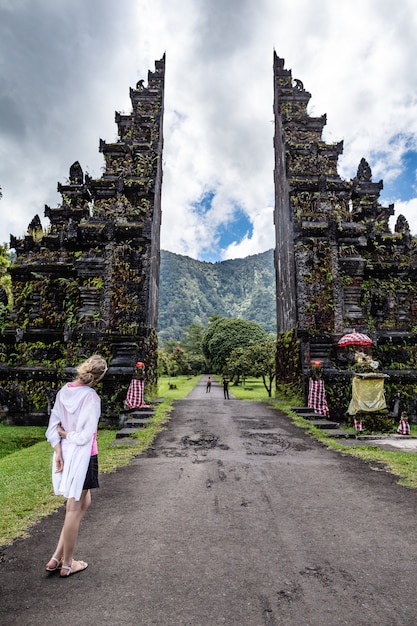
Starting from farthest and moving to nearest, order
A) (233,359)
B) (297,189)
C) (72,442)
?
(233,359) < (297,189) < (72,442)

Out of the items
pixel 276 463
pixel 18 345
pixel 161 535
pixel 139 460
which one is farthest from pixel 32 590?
pixel 18 345

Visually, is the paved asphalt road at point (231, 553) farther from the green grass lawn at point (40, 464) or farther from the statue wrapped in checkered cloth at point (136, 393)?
the statue wrapped in checkered cloth at point (136, 393)

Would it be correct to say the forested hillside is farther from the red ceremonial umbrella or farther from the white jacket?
the white jacket

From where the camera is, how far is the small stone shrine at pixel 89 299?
48.8 feet

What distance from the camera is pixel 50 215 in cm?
2248

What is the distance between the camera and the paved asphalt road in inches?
116

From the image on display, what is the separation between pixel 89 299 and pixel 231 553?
45.2ft

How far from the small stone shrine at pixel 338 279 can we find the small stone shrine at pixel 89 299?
6.97 m

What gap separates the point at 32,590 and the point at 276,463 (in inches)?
215

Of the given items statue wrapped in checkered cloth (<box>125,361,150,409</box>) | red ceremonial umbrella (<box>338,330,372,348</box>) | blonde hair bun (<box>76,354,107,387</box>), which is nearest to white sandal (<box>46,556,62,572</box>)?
blonde hair bun (<box>76,354,107,387</box>)

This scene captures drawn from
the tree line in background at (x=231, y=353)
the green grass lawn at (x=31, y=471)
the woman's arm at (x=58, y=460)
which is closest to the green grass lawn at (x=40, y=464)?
the green grass lawn at (x=31, y=471)

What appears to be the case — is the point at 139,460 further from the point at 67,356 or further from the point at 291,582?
the point at 67,356

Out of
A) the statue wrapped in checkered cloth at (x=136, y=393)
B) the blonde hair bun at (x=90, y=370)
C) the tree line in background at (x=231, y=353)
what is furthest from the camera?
the tree line in background at (x=231, y=353)

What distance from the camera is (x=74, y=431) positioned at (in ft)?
12.2
